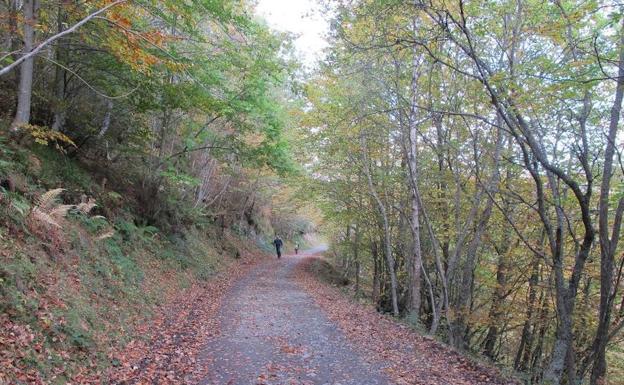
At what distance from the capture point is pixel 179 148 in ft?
60.4

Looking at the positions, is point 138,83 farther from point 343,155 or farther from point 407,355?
point 407,355

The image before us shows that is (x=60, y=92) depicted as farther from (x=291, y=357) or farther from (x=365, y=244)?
(x=365, y=244)

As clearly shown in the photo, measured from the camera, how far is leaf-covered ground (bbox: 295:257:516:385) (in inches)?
265

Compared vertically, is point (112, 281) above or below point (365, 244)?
below

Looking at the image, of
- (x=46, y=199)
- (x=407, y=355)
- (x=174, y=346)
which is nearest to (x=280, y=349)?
(x=174, y=346)

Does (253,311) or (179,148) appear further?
(179,148)

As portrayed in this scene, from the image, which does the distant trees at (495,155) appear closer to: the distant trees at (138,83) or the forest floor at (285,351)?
the forest floor at (285,351)

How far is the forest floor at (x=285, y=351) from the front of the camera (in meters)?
6.41

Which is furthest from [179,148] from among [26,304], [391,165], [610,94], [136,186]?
[610,94]

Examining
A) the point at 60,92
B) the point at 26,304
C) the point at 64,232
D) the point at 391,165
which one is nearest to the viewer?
the point at 26,304

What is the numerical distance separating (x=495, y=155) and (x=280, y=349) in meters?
6.97

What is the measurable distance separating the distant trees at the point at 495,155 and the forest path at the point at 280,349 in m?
3.35

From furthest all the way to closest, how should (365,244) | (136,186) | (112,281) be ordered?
(365,244)
(136,186)
(112,281)

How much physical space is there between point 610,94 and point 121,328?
1132cm
